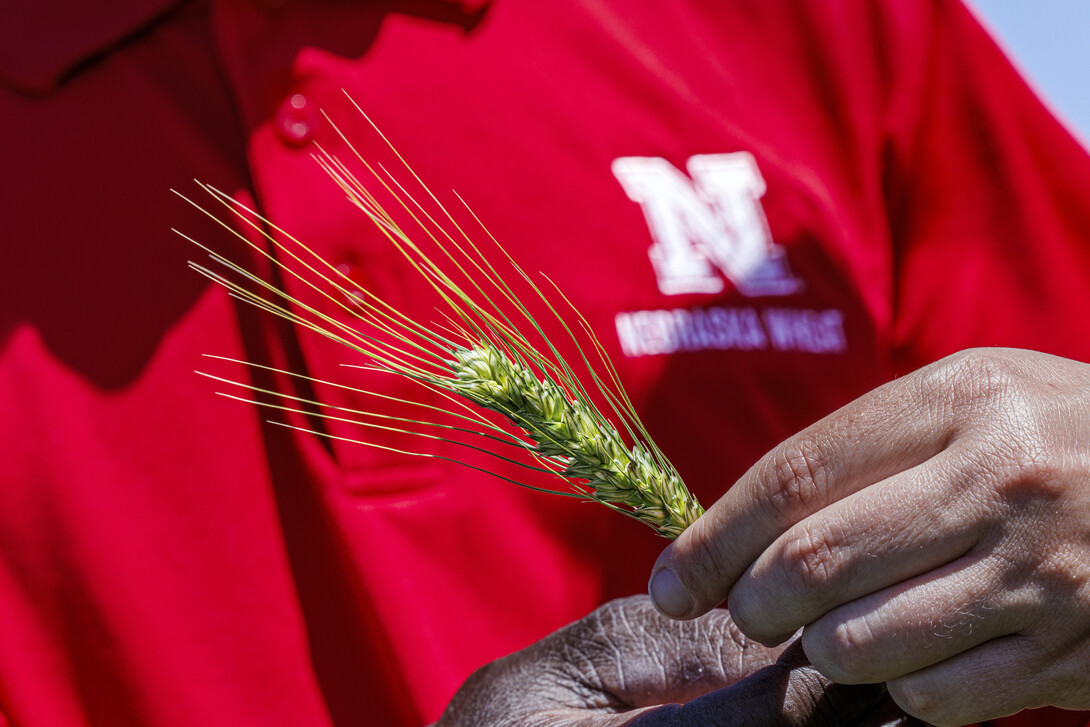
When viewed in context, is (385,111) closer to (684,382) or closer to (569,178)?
(569,178)

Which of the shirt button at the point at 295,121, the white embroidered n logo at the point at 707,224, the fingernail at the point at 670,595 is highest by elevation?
the shirt button at the point at 295,121

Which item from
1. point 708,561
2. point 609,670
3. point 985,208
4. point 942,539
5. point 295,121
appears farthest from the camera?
point 985,208

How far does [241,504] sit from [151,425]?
23 centimetres

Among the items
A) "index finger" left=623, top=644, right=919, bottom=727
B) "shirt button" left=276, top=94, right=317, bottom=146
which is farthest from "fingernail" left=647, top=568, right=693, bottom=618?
"shirt button" left=276, top=94, right=317, bottom=146

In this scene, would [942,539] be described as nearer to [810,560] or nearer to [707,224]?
[810,560]

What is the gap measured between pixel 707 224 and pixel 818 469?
2.87 feet

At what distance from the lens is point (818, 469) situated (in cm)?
108

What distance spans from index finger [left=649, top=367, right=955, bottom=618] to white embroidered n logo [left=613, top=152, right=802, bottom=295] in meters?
0.79

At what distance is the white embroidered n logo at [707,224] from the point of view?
1.84 m

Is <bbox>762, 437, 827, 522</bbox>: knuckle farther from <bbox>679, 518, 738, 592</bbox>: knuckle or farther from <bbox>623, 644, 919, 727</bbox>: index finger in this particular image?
<bbox>623, 644, 919, 727</bbox>: index finger

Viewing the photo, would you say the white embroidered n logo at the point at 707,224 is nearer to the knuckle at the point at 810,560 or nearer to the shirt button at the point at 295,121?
the shirt button at the point at 295,121

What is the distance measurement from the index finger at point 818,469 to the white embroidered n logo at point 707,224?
79cm

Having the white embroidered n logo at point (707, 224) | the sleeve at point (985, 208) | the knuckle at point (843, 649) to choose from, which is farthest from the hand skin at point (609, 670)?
the sleeve at point (985, 208)

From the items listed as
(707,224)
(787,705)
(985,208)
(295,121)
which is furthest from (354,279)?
(985,208)
